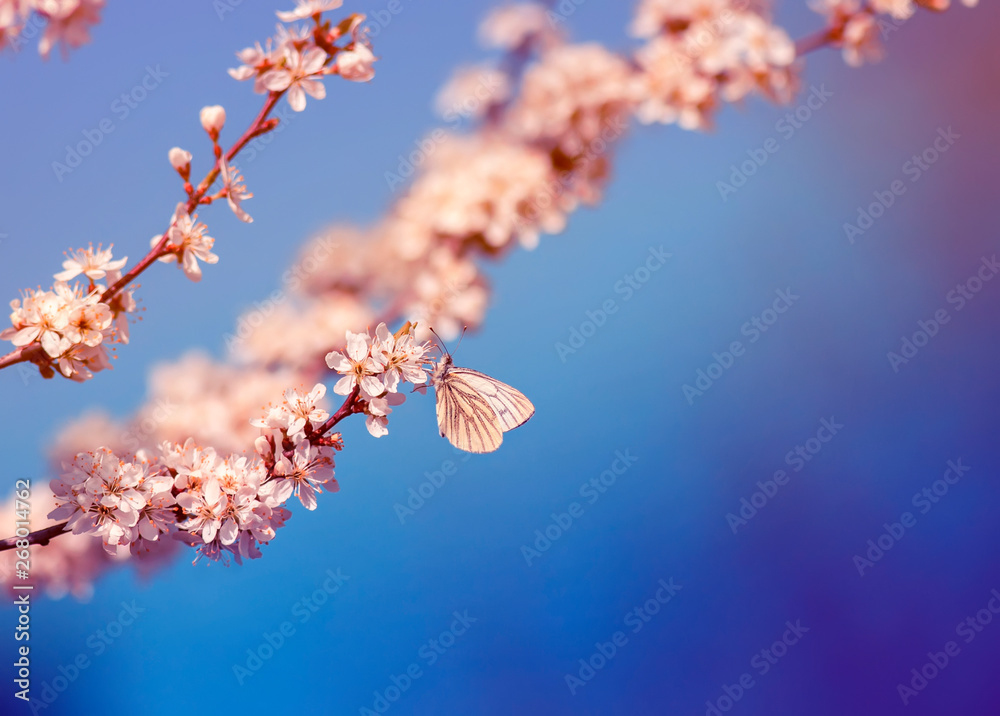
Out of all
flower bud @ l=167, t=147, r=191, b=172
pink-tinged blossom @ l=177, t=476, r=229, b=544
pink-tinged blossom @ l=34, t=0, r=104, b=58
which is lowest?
pink-tinged blossom @ l=177, t=476, r=229, b=544

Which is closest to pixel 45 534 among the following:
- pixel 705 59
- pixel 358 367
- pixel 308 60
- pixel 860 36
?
pixel 358 367

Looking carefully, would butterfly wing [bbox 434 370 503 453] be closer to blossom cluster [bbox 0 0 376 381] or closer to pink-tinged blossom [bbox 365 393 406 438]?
pink-tinged blossom [bbox 365 393 406 438]

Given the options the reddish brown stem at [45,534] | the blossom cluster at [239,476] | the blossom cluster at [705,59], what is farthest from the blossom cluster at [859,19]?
the reddish brown stem at [45,534]

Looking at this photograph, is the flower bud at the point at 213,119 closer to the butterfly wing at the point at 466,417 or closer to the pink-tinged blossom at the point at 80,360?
the pink-tinged blossom at the point at 80,360

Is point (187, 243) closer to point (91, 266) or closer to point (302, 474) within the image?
point (91, 266)

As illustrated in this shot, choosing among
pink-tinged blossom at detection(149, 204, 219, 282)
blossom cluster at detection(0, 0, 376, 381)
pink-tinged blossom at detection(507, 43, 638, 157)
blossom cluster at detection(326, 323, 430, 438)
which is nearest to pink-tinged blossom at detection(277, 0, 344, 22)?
blossom cluster at detection(0, 0, 376, 381)

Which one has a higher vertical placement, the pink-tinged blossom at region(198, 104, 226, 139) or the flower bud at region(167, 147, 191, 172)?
the pink-tinged blossom at region(198, 104, 226, 139)

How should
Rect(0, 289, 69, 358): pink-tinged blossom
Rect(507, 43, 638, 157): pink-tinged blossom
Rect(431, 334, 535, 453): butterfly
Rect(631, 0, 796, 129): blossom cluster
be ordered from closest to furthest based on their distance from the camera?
Rect(0, 289, 69, 358): pink-tinged blossom
Rect(431, 334, 535, 453): butterfly
Rect(631, 0, 796, 129): blossom cluster
Rect(507, 43, 638, 157): pink-tinged blossom
